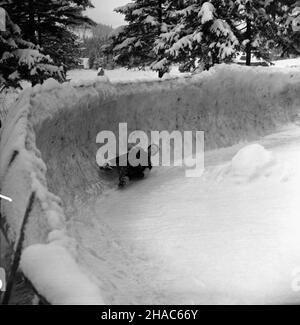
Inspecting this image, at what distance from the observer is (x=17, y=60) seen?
1225cm

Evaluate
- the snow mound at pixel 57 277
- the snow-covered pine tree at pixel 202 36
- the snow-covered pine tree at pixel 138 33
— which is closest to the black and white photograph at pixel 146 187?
the snow mound at pixel 57 277

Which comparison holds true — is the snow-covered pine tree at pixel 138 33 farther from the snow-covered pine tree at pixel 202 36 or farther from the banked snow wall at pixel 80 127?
the banked snow wall at pixel 80 127

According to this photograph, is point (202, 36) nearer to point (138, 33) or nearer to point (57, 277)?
point (138, 33)

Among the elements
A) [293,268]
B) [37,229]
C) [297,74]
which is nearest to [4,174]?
[37,229]

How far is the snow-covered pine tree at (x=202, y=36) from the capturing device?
1684 centimetres

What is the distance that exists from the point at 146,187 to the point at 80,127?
6.00ft

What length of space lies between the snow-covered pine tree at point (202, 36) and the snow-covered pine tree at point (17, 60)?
6.89 metres

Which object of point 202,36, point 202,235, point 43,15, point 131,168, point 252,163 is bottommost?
point 202,235

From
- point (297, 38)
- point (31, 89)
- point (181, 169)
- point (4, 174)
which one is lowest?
point (4, 174)

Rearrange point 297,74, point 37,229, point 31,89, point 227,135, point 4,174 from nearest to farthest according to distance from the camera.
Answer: point 37,229, point 4,174, point 31,89, point 227,135, point 297,74

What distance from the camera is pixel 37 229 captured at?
3951 mm

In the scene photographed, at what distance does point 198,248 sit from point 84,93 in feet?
14.9

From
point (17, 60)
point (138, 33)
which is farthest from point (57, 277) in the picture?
point (138, 33)

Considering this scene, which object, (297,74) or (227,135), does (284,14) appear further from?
(227,135)
